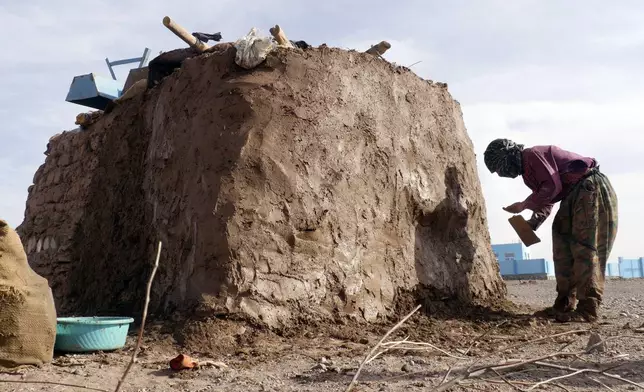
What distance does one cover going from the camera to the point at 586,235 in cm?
589

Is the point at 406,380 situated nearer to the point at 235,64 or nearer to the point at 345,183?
the point at 345,183

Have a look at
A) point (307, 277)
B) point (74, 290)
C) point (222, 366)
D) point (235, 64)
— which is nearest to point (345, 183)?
point (307, 277)

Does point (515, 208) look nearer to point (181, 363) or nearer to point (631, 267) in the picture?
point (181, 363)

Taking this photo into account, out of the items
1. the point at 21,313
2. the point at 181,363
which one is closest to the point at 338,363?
the point at 181,363

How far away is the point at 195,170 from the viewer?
5211mm

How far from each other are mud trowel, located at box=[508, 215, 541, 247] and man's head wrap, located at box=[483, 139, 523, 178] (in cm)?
39

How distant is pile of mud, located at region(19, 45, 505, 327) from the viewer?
4.91 meters

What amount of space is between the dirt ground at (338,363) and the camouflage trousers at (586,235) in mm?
606

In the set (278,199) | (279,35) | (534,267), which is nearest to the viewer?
(278,199)

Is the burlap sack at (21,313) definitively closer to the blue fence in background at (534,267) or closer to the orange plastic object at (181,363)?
the orange plastic object at (181,363)

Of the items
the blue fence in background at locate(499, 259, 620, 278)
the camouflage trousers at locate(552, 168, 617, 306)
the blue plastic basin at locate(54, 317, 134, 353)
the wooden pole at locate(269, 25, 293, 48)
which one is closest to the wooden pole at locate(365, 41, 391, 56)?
the wooden pole at locate(269, 25, 293, 48)

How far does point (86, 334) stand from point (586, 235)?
397cm

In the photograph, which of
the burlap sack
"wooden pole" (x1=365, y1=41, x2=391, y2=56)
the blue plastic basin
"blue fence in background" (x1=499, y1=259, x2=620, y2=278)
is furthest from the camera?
"blue fence in background" (x1=499, y1=259, x2=620, y2=278)

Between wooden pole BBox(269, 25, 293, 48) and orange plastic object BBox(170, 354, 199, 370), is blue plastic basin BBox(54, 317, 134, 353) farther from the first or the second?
wooden pole BBox(269, 25, 293, 48)
